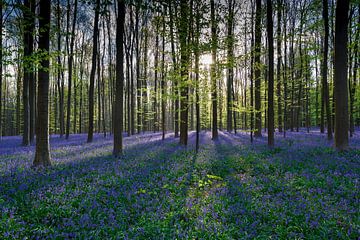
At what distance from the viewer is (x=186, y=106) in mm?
14555

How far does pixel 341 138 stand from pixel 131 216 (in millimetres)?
11030

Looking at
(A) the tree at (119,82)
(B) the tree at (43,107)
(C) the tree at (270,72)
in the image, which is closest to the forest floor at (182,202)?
(B) the tree at (43,107)

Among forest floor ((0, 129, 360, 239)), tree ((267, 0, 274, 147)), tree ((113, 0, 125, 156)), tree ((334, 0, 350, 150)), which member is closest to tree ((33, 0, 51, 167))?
forest floor ((0, 129, 360, 239))

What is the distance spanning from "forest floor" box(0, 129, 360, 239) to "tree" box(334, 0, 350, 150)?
1.72 metres

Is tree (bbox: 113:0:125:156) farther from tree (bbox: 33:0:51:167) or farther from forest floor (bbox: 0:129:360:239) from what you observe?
tree (bbox: 33:0:51:167)

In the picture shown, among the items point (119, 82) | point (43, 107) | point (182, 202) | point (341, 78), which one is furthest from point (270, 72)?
point (43, 107)

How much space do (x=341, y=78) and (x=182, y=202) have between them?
10.4m

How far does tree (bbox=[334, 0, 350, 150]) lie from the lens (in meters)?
10.8

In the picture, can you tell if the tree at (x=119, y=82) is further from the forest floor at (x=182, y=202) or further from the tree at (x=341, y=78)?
the tree at (x=341, y=78)

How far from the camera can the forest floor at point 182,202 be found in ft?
14.6

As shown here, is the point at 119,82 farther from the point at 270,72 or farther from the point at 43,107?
the point at 270,72

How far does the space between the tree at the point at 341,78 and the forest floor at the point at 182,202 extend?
5.66 feet

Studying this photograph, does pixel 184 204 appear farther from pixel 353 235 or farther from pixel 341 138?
pixel 341 138

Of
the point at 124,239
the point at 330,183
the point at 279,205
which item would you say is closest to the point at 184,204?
the point at 124,239
